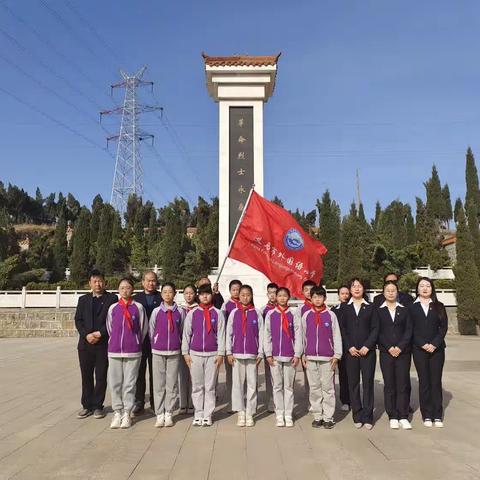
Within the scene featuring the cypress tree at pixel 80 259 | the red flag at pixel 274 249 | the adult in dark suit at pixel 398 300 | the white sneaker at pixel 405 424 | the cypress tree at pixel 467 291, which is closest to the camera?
the white sneaker at pixel 405 424

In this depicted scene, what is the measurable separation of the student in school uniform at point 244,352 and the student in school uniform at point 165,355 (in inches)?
22.2

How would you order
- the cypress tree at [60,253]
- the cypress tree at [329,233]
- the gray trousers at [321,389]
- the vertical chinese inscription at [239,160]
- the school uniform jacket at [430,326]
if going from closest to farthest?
the gray trousers at [321,389], the school uniform jacket at [430,326], the vertical chinese inscription at [239,160], the cypress tree at [329,233], the cypress tree at [60,253]

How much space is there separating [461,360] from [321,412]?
5995 mm

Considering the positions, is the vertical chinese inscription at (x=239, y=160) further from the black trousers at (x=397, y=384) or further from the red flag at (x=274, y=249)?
the black trousers at (x=397, y=384)

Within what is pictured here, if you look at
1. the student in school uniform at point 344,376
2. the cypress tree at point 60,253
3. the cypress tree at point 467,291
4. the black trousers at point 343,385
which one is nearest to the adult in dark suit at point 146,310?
the student in school uniform at point 344,376

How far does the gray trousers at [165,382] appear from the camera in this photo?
14.5 ft

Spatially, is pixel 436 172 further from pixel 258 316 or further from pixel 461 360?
pixel 258 316

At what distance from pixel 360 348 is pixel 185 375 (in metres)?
1.99

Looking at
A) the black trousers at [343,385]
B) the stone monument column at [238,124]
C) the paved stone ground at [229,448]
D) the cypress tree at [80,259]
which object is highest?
the stone monument column at [238,124]

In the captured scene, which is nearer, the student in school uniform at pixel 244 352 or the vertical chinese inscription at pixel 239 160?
the student in school uniform at pixel 244 352

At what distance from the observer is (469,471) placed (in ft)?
10.3

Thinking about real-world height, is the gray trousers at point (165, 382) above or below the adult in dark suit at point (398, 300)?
below

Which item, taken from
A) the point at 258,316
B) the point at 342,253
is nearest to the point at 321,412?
the point at 258,316

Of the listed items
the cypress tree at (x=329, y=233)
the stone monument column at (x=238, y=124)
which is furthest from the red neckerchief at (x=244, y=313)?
the cypress tree at (x=329, y=233)
